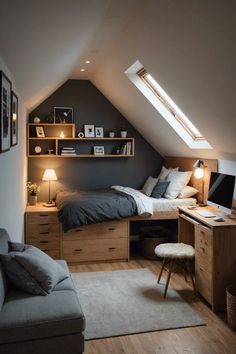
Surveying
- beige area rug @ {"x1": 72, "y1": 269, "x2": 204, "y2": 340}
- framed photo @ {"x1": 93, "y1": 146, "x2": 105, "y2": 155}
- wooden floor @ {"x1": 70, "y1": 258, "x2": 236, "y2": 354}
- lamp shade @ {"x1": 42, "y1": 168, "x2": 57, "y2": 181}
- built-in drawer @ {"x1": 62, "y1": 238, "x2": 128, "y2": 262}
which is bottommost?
wooden floor @ {"x1": 70, "y1": 258, "x2": 236, "y2": 354}

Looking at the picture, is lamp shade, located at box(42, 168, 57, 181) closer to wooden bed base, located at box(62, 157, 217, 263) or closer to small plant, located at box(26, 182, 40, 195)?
small plant, located at box(26, 182, 40, 195)

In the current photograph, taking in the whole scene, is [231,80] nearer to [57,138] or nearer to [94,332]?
[94,332]

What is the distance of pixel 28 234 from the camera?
463cm

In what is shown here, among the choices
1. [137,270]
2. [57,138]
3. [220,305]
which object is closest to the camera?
[220,305]

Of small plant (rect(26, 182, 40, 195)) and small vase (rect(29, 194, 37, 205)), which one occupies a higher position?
small plant (rect(26, 182, 40, 195))

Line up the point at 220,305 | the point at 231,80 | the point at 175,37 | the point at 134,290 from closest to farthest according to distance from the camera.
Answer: the point at 231,80 < the point at 175,37 < the point at 220,305 < the point at 134,290

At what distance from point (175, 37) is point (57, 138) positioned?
2906 mm

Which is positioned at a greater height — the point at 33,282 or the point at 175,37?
the point at 175,37

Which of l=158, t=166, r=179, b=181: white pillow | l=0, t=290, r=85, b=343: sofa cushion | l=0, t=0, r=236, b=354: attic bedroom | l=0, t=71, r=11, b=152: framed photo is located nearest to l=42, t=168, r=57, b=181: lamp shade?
l=0, t=0, r=236, b=354: attic bedroom

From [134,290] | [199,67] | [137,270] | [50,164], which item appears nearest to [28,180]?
[50,164]

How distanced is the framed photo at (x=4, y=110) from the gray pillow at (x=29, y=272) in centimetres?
74

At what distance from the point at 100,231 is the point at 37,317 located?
8.57ft

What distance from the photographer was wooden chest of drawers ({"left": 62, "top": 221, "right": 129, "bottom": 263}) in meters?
4.64

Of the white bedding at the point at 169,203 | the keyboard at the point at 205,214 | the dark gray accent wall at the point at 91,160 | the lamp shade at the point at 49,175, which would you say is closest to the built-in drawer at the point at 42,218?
the lamp shade at the point at 49,175
